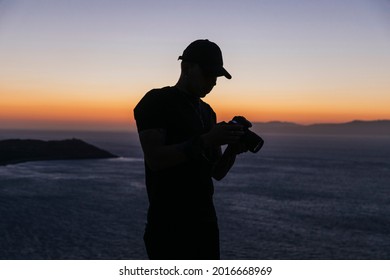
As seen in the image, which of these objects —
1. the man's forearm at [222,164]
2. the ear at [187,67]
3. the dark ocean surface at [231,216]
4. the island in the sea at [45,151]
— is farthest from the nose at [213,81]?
the island in the sea at [45,151]

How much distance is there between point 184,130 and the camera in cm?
231

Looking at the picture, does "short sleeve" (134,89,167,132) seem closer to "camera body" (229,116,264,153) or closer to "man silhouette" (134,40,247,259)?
"man silhouette" (134,40,247,259)

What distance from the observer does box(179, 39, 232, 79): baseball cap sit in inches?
90.4

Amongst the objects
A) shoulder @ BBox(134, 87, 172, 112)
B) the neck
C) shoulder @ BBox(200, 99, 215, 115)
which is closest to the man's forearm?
shoulder @ BBox(200, 99, 215, 115)

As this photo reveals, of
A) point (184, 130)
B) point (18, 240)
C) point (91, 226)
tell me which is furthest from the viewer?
point (91, 226)

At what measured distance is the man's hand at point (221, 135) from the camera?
2156 mm

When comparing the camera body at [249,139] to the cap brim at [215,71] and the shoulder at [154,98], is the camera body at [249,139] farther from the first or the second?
the shoulder at [154,98]

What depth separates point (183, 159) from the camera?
7.00 ft

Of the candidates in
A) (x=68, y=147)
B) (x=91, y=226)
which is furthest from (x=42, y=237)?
(x=68, y=147)

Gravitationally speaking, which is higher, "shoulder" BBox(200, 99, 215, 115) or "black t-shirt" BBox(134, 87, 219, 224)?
"shoulder" BBox(200, 99, 215, 115)

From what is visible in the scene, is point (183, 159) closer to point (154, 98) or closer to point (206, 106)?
point (154, 98)

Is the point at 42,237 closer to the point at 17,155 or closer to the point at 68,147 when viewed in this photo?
the point at 17,155

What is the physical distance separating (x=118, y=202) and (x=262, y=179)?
30.2m

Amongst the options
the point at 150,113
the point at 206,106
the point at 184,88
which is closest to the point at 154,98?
the point at 150,113
